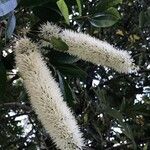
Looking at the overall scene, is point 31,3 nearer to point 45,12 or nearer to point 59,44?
point 45,12

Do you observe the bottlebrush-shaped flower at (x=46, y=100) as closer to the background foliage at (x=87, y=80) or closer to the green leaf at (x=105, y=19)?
the background foliage at (x=87, y=80)

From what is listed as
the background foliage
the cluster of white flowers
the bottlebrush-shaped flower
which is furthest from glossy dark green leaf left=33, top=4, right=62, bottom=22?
the bottlebrush-shaped flower

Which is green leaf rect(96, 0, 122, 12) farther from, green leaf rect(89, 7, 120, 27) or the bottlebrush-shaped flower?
the bottlebrush-shaped flower

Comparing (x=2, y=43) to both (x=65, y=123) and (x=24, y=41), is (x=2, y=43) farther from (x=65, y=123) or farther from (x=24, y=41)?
(x=65, y=123)

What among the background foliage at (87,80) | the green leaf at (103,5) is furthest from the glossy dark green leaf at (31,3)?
the green leaf at (103,5)

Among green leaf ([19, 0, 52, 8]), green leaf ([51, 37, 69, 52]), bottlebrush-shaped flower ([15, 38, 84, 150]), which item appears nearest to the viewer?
bottlebrush-shaped flower ([15, 38, 84, 150])

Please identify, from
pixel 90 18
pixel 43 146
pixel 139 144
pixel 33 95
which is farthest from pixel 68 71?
pixel 139 144
